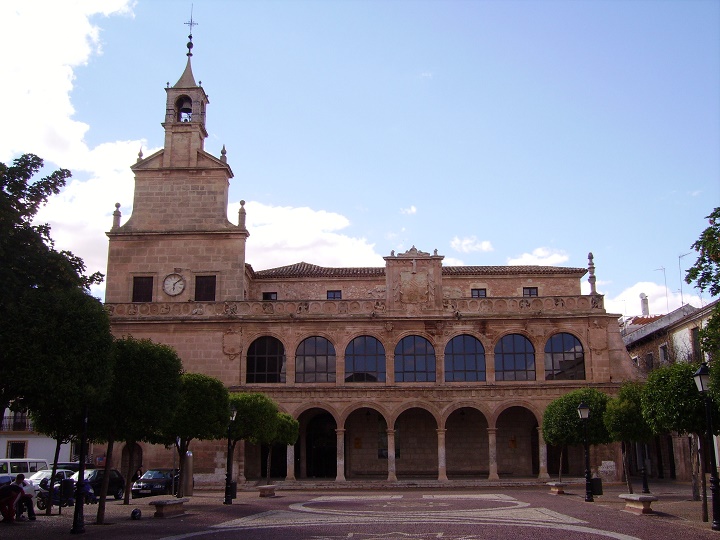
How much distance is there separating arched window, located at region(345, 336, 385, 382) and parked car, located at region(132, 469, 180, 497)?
33.6 feet

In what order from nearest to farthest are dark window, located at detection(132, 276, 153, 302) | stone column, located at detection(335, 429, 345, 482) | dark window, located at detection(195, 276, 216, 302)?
stone column, located at detection(335, 429, 345, 482) < dark window, located at detection(195, 276, 216, 302) < dark window, located at detection(132, 276, 153, 302)

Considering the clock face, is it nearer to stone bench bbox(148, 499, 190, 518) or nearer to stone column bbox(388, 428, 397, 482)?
stone column bbox(388, 428, 397, 482)

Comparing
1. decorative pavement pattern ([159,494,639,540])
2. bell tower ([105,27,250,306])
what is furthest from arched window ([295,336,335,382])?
decorative pavement pattern ([159,494,639,540])

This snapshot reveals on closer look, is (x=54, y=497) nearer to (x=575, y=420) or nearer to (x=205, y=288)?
(x=205, y=288)

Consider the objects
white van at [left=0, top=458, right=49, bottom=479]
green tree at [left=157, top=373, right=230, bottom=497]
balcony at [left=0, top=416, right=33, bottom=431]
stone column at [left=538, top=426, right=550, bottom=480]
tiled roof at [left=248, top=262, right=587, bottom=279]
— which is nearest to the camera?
green tree at [left=157, top=373, right=230, bottom=497]

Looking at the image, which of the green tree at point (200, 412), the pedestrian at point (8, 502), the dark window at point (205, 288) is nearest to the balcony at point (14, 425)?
the dark window at point (205, 288)

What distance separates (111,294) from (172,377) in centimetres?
2100

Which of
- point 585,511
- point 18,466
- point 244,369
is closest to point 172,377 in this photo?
point 585,511

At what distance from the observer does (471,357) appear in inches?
1457

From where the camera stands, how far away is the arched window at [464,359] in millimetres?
36844

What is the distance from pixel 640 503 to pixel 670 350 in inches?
822

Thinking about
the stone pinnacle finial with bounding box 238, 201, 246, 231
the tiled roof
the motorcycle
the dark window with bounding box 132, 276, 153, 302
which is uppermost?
the stone pinnacle finial with bounding box 238, 201, 246, 231

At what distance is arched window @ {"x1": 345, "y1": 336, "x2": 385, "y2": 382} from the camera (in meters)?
37.0

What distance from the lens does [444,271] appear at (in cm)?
4188
